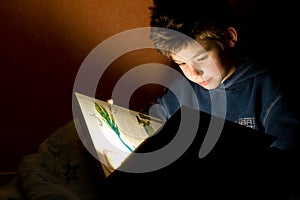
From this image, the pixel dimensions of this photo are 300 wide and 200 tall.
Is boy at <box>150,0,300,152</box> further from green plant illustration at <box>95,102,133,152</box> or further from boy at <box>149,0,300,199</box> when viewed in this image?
green plant illustration at <box>95,102,133,152</box>

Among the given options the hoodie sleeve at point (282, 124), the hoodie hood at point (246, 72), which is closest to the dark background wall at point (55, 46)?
the hoodie hood at point (246, 72)

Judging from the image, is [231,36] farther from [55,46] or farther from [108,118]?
[55,46]

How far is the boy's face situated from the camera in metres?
0.83

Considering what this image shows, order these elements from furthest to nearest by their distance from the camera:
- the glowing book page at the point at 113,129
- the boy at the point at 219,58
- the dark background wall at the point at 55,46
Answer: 1. the dark background wall at the point at 55,46
2. the boy at the point at 219,58
3. the glowing book page at the point at 113,129

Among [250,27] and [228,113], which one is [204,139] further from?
[250,27]

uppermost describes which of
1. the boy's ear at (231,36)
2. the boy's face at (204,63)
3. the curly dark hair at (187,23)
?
the curly dark hair at (187,23)

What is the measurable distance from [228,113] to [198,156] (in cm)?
46

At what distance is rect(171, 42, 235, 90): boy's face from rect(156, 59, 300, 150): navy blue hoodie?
0.11 feet

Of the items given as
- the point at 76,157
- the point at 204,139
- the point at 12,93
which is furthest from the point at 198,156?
the point at 12,93

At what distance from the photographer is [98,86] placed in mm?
1177

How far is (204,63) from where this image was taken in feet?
2.82

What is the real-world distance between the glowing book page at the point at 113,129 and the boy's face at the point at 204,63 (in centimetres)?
15

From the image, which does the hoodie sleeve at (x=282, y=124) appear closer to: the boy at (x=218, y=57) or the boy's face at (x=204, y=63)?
the boy at (x=218, y=57)

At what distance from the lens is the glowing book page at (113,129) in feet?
2.13
